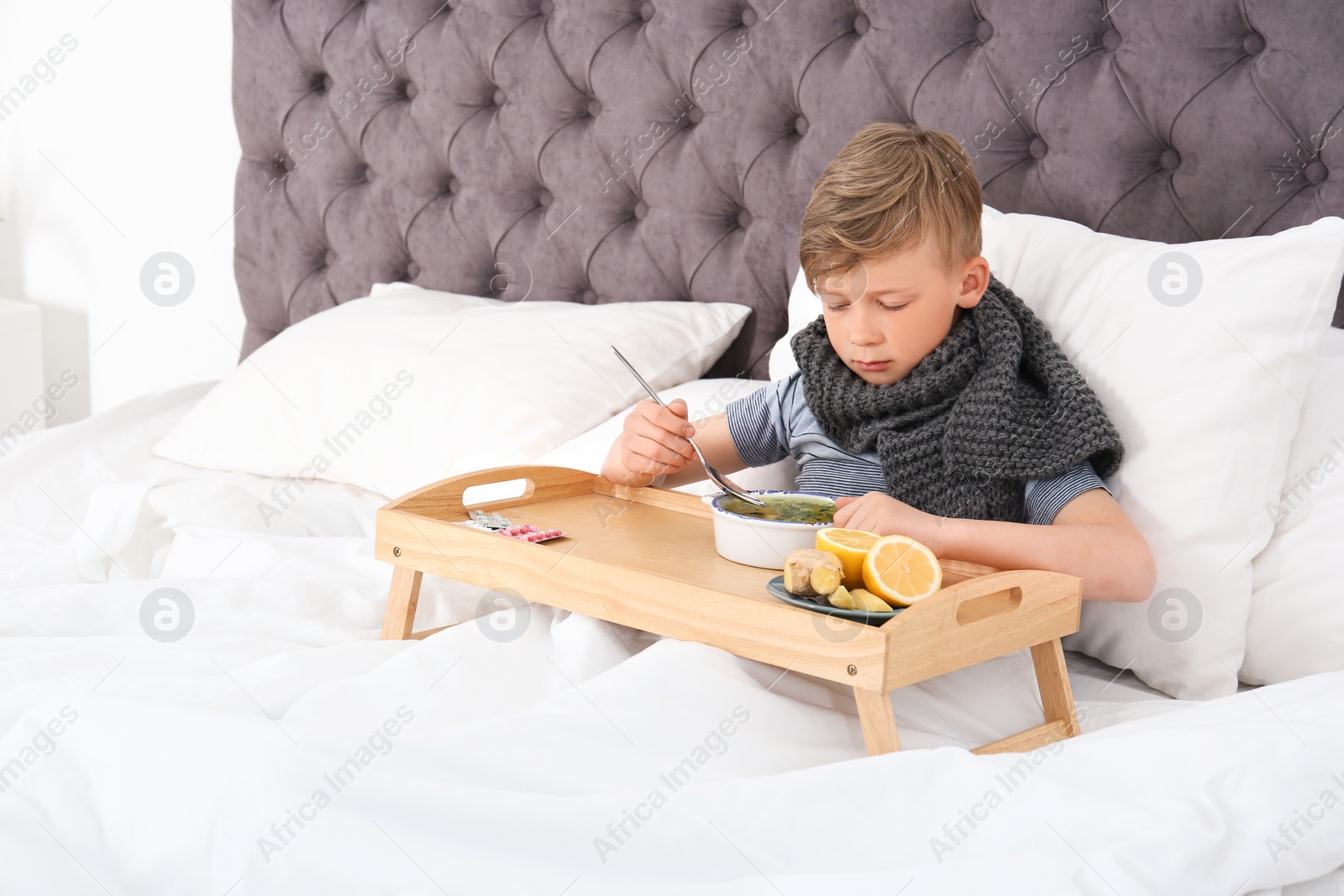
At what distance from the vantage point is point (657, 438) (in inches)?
43.9

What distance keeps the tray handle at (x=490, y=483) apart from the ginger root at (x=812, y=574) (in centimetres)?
40

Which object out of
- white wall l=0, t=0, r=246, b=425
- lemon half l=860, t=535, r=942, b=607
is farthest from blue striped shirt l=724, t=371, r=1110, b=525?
white wall l=0, t=0, r=246, b=425

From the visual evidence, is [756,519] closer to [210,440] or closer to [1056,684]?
[1056,684]

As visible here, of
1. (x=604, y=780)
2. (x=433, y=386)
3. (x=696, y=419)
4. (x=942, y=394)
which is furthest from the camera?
(x=433, y=386)

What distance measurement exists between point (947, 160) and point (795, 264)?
1.63 ft

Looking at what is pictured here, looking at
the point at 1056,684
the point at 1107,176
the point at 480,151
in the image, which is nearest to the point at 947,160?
the point at 1107,176

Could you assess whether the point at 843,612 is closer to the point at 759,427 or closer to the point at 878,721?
the point at 878,721

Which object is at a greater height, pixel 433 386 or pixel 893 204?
pixel 893 204

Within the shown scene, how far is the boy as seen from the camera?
3.01ft

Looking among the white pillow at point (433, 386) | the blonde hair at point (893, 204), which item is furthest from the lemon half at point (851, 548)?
the white pillow at point (433, 386)

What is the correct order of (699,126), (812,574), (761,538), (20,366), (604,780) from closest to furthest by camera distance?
(604,780)
(812,574)
(761,538)
(699,126)
(20,366)

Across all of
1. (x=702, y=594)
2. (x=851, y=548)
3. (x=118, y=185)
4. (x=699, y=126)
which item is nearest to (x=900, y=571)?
(x=851, y=548)

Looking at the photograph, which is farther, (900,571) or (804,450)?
(804,450)

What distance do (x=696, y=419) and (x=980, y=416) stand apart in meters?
0.40
